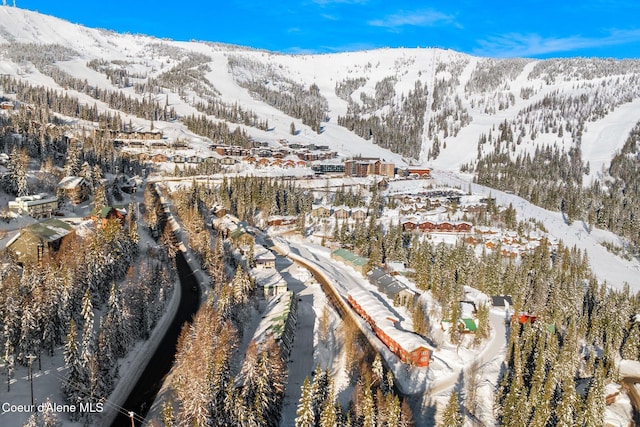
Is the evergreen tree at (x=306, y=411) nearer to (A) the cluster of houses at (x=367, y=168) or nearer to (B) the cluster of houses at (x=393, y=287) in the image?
(B) the cluster of houses at (x=393, y=287)

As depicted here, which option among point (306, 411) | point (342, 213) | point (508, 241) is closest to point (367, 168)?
point (342, 213)

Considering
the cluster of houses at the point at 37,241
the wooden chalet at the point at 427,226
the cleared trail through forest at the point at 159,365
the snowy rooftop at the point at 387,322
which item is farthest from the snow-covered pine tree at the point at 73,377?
the wooden chalet at the point at 427,226

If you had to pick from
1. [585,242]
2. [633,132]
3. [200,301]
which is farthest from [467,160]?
[200,301]

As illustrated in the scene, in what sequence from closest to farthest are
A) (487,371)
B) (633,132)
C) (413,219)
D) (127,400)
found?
(127,400) < (487,371) < (413,219) < (633,132)

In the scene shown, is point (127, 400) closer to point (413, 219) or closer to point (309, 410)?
point (309, 410)

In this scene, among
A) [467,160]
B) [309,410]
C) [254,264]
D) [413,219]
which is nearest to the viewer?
[309,410]

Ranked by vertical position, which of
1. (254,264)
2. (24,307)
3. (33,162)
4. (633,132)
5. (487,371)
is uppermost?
(633,132)
